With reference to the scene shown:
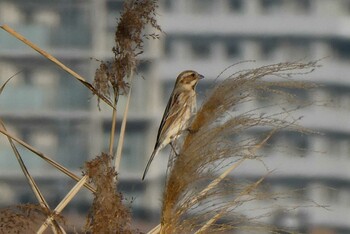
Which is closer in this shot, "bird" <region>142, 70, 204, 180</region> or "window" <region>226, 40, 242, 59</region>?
"bird" <region>142, 70, 204, 180</region>

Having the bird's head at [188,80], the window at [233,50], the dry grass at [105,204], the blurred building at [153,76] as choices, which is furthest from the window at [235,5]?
the dry grass at [105,204]

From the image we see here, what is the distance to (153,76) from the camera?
4047cm

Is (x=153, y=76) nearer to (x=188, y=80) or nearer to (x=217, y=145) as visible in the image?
(x=188, y=80)

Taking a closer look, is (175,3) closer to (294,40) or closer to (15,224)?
(294,40)

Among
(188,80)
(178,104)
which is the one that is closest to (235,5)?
(188,80)

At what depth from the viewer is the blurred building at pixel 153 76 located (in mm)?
36406

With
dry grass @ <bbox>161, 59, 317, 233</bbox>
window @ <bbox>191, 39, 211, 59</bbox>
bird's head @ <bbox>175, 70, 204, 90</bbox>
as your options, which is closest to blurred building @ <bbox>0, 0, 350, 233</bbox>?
window @ <bbox>191, 39, 211, 59</bbox>

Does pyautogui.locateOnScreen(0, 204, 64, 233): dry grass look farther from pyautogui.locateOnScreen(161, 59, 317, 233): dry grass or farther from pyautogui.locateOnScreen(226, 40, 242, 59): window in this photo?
pyautogui.locateOnScreen(226, 40, 242, 59): window

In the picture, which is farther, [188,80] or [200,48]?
[200,48]

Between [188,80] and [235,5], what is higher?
[235,5]

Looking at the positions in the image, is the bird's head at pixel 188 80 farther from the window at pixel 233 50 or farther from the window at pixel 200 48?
the window at pixel 200 48

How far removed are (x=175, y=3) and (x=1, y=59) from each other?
1015 cm

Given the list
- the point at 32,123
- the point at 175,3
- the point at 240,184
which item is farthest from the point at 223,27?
the point at 240,184

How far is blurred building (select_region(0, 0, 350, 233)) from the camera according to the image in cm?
3641
